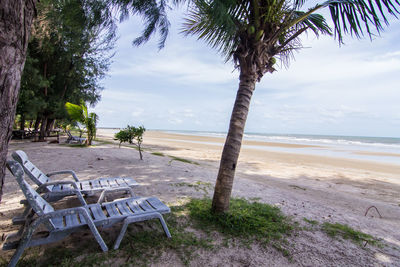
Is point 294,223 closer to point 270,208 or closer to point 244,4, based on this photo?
point 270,208

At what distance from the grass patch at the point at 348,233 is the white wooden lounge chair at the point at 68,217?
249 centimetres

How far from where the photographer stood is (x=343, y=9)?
120 inches

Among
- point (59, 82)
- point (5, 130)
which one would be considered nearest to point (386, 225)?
point (5, 130)

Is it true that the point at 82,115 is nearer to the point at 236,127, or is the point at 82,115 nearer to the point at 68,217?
the point at 68,217

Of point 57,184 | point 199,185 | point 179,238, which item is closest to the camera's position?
point 179,238

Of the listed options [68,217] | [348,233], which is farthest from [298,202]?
[68,217]

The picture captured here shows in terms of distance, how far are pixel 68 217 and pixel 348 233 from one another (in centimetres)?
389

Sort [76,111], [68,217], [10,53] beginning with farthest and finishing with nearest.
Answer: [76,111] → [68,217] → [10,53]

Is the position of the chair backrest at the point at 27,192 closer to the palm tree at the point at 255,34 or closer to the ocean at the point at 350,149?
the palm tree at the point at 255,34

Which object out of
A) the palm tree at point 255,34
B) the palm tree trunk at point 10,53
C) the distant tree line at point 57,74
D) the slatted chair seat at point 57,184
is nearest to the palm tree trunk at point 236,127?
the palm tree at point 255,34

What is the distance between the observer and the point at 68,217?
249 cm

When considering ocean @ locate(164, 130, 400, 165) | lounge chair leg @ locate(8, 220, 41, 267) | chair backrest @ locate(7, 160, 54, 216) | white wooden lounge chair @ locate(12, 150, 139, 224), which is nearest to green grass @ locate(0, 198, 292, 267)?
lounge chair leg @ locate(8, 220, 41, 267)

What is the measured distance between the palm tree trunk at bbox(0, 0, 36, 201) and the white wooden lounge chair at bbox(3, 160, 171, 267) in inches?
13.9

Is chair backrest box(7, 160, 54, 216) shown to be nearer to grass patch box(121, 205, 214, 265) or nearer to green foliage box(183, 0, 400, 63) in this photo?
grass patch box(121, 205, 214, 265)
